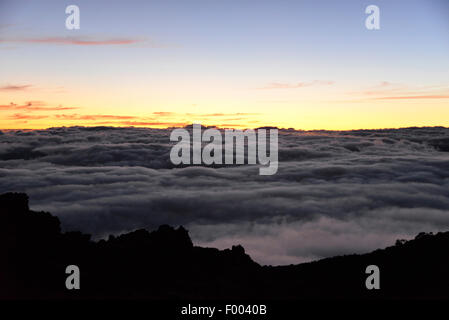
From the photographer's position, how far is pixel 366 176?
173m

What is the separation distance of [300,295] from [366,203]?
85343 millimetres

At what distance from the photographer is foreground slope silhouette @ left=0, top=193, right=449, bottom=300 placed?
54.8 meters

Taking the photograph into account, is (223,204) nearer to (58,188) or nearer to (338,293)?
(58,188)

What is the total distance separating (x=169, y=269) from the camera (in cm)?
6469

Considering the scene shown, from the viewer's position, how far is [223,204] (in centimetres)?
14225

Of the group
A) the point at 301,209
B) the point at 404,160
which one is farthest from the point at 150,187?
the point at 404,160

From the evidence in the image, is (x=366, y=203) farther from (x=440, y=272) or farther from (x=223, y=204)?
(x=440, y=272)

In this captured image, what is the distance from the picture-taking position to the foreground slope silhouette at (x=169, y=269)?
2159 inches

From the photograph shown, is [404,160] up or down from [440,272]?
up
